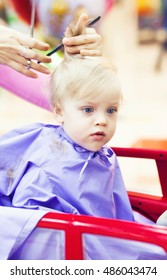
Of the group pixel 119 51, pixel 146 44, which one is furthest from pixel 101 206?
pixel 146 44

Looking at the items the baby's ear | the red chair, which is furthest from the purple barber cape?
the red chair

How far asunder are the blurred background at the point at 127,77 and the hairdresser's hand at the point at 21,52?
0.25 metres

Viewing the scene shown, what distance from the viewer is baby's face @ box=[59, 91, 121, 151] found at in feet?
3.82

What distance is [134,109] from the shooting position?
407 centimetres

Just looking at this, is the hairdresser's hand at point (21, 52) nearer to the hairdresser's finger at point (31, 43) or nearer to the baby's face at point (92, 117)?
the hairdresser's finger at point (31, 43)

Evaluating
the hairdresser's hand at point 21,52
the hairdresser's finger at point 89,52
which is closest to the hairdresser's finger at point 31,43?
the hairdresser's hand at point 21,52

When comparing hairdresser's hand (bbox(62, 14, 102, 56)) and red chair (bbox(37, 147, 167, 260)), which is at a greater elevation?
hairdresser's hand (bbox(62, 14, 102, 56))

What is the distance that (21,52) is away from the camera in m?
1.21

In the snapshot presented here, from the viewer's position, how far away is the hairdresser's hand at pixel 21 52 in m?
1.20

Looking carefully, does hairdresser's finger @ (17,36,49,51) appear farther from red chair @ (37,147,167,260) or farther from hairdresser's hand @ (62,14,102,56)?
red chair @ (37,147,167,260)

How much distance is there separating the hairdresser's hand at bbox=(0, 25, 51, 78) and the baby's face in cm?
13

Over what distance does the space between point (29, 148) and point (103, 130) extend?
0.23 m

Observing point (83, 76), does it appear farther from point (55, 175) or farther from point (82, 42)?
point (55, 175)

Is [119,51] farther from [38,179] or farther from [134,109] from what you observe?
[38,179]
